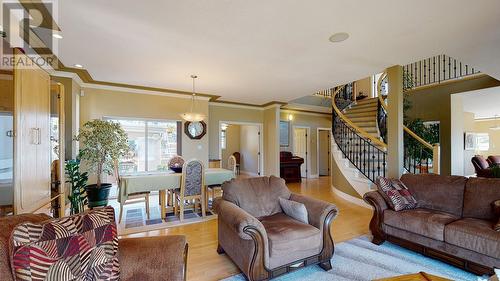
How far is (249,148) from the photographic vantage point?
30.1ft

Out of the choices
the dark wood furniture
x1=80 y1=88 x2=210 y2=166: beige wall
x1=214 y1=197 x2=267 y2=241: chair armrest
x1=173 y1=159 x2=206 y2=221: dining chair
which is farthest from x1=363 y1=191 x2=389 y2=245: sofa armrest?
the dark wood furniture

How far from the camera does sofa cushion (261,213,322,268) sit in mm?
1902

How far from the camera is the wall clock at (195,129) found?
580cm

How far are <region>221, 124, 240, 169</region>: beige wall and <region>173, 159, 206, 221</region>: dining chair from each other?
19.4ft

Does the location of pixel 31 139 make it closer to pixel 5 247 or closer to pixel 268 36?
pixel 5 247

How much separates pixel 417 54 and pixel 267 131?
4.53m

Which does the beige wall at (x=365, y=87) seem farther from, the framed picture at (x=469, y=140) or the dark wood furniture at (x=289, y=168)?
the dark wood furniture at (x=289, y=168)

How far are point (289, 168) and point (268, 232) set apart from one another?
217 inches

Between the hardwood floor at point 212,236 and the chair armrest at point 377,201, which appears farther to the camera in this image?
the chair armrest at point 377,201

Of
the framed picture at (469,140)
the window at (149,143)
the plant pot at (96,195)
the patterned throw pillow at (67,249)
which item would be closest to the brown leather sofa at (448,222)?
the patterned throw pillow at (67,249)

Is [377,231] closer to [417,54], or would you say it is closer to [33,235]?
[417,54]

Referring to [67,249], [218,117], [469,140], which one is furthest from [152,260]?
[469,140]

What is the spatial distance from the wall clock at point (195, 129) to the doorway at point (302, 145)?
144 inches

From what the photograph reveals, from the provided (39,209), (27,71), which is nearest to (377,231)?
(39,209)
